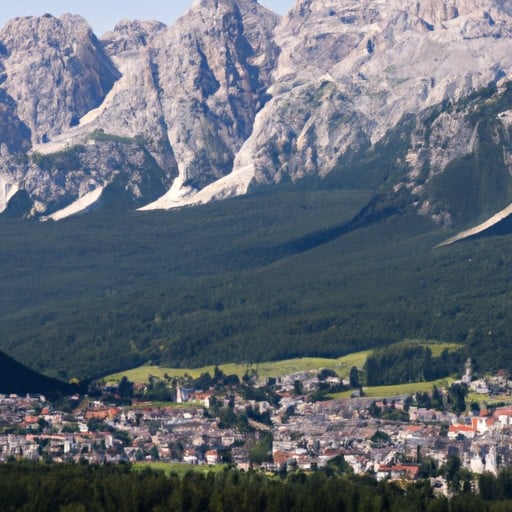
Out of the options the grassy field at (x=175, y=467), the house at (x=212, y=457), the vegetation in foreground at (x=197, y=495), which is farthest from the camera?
the house at (x=212, y=457)

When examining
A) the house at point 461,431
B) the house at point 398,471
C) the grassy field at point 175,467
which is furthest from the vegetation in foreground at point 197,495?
the house at point 461,431

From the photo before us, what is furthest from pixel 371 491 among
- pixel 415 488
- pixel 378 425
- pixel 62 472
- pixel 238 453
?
pixel 378 425

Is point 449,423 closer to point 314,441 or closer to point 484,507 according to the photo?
point 314,441

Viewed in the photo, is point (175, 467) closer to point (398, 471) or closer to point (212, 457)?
point (212, 457)

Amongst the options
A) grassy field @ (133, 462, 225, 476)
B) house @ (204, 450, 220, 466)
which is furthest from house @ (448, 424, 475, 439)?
grassy field @ (133, 462, 225, 476)

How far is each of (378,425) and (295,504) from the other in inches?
2139

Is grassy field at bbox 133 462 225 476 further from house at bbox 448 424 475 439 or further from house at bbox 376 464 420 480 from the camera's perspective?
house at bbox 448 424 475 439

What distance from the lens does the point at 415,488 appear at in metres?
154

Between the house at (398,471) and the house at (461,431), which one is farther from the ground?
the house at (461,431)

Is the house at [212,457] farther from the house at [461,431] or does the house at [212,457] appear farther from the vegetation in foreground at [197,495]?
the vegetation in foreground at [197,495]

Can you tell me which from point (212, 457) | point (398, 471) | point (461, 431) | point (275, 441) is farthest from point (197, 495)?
point (461, 431)

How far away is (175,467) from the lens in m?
172

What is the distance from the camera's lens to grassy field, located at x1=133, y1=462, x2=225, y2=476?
16725cm

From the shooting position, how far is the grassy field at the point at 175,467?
16725cm
